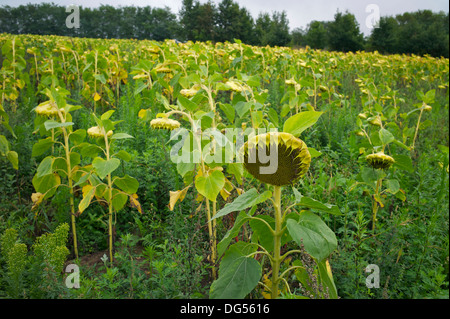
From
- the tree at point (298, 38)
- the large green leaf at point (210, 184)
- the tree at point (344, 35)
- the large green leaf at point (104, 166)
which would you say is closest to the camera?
the large green leaf at point (210, 184)

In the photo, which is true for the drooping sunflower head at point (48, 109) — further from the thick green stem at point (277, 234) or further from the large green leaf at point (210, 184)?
the thick green stem at point (277, 234)

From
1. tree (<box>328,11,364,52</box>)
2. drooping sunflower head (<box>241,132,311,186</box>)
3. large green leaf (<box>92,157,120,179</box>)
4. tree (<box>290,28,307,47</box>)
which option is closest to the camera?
drooping sunflower head (<box>241,132,311,186</box>)

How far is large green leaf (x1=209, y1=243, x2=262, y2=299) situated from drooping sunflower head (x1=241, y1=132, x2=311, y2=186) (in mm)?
250

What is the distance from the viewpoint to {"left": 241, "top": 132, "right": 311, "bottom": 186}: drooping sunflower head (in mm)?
819

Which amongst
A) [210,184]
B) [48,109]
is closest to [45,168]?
[48,109]

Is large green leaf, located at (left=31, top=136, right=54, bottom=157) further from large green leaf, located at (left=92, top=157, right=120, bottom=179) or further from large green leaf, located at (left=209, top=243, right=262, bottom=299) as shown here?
large green leaf, located at (left=209, top=243, right=262, bottom=299)

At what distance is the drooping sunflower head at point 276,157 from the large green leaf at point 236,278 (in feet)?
0.82

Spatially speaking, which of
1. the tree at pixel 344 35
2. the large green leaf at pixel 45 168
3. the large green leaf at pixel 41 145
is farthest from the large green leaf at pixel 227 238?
the tree at pixel 344 35

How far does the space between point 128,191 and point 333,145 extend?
234 cm

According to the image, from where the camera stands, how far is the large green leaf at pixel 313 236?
860 millimetres

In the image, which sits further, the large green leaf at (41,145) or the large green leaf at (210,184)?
the large green leaf at (41,145)

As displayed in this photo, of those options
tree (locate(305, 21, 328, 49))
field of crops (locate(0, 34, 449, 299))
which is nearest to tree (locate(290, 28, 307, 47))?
tree (locate(305, 21, 328, 49))

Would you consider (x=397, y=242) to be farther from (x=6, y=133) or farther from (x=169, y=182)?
(x=6, y=133)
